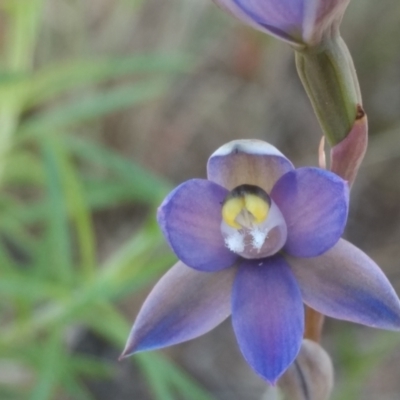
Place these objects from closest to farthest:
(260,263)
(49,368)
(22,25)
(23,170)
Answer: (260,263)
(49,368)
(22,25)
(23,170)

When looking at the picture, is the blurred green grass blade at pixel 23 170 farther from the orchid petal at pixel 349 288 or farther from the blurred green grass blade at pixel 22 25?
the orchid petal at pixel 349 288

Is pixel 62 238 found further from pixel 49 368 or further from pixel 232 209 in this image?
pixel 232 209

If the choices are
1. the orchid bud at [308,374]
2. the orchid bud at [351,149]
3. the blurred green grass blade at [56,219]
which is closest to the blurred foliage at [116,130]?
the blurred green grass blade at [56,219]

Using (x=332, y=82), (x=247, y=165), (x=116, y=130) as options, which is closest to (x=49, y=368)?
(x=247, y=165)

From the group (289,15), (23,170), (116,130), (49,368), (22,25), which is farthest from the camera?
(116,130)

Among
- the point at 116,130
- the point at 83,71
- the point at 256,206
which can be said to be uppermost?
the point at 256,206

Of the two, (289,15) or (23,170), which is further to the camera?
(23,170)
